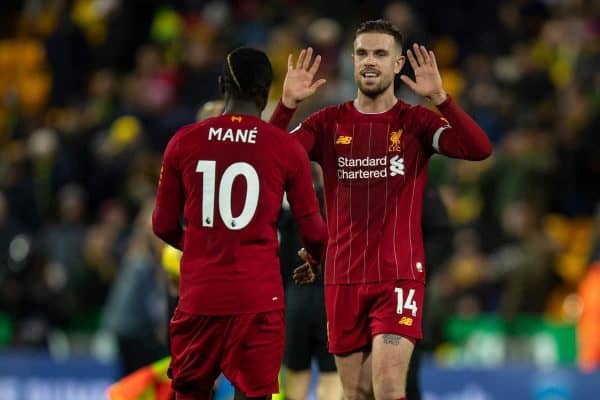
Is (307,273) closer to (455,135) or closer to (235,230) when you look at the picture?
(235,230)

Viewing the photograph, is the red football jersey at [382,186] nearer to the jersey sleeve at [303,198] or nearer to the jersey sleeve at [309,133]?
the jersey sleeve at [309,133]

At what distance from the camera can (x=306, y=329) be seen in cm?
943

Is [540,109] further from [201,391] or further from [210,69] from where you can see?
[201,391]

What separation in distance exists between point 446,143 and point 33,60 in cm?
1352

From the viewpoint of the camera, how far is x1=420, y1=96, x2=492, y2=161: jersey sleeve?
763cm

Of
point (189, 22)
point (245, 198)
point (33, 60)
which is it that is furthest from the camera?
point (33, 60)

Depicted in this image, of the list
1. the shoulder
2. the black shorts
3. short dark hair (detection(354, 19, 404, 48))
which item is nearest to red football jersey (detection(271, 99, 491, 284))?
short dark hair (detection(354, 19, 404, 48))

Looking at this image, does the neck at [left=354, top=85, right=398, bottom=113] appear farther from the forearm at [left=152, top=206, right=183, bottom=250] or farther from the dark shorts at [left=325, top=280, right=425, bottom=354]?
the forearm at [left=152, top=206, right=183, bottom=250]

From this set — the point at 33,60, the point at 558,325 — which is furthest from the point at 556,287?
the point at 33,60

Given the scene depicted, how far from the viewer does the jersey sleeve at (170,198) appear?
23.7 feet

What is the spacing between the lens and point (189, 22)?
62.4ft

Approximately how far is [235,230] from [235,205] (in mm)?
121

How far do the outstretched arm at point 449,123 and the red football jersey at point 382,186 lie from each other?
0.02m

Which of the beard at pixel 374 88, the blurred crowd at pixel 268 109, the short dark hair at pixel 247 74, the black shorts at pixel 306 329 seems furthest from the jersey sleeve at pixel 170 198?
the blurred crowd at pixel 268 109
